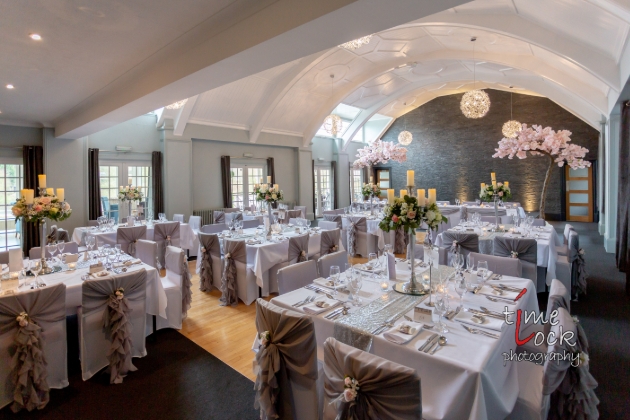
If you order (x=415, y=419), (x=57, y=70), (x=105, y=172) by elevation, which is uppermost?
(x=57, y=70)

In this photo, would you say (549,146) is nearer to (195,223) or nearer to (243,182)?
(195,223)

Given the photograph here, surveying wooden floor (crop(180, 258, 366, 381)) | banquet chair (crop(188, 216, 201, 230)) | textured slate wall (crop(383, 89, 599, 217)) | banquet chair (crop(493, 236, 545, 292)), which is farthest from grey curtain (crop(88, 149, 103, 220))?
textured slate wall (crop(383, 89, 599, 217))

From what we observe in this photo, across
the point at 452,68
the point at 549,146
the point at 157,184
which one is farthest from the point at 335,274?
the point at 452,68

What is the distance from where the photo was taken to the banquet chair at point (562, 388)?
168 centimetres

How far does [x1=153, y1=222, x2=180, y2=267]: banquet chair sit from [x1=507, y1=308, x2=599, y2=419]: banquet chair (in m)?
6.29

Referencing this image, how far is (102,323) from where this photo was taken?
304 cm

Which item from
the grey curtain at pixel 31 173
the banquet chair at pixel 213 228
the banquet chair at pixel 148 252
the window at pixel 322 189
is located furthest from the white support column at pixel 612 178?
the grey curtain at pixel 31 173

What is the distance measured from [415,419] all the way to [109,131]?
973 centimetres

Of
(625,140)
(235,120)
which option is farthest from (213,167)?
(625,140)

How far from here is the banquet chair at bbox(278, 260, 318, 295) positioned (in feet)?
9.80

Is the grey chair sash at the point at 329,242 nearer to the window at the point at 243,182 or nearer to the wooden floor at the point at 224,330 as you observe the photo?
the wooden floor at the point at 224,330

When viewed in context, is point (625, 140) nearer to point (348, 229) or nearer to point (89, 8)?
point (348, 229)

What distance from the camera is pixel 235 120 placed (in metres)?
10.5

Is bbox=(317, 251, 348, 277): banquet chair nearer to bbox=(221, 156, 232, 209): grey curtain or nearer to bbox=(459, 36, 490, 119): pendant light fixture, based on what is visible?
bbox=(459, 36, 490, 119): pendant light fixture
